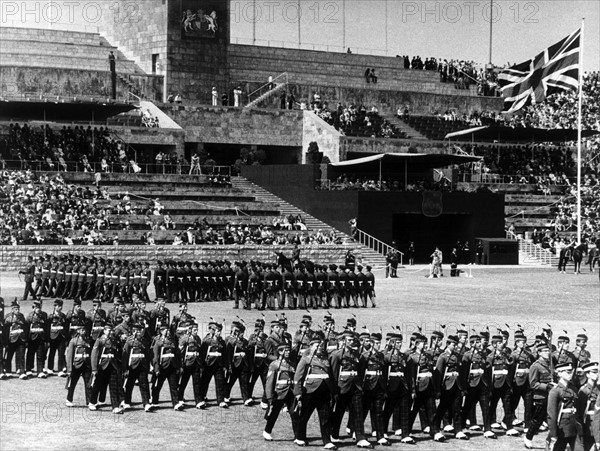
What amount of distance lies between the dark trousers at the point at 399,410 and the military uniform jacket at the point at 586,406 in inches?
119

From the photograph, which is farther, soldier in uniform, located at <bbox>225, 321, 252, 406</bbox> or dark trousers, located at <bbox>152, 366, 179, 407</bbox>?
soldier in uniform, located at <bbox>225, 321, 252, 406</bbox>

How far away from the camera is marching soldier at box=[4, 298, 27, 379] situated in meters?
21.3

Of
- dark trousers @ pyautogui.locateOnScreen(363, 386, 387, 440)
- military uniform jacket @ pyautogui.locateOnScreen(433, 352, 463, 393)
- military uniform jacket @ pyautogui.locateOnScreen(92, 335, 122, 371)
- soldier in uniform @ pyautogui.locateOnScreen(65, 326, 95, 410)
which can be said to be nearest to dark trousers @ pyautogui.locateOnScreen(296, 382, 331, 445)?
dark trousers @ pyautogui.locateOnScreen(363, 386, 387, 440)

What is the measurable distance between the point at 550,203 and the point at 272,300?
29.5 m

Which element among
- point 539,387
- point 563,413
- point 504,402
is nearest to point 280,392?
point 504,402

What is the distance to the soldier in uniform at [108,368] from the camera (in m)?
18.7

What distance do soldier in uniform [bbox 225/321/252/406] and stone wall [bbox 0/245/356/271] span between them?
22.4 meters

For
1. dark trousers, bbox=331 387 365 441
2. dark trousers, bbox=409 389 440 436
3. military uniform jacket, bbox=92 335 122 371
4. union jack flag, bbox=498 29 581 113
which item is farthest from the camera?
union jack flag, bbox=498 29 581 113

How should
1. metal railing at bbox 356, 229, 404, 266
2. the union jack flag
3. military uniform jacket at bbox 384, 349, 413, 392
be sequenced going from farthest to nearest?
1. the union jack flag
2. metal railing at bbox 356, 229, 404, 266
3. military uniform jacket at bbox 384, 349, 413, 392

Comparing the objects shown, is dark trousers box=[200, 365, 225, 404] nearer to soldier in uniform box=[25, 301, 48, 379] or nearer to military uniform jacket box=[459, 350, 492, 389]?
soldier in uniform box=[25, 301, 48, 379]

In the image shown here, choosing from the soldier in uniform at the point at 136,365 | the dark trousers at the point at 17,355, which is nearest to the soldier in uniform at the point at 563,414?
the soldier in uniform at the point at 136,365

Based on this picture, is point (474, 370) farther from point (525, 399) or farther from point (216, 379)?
point (216, 379)

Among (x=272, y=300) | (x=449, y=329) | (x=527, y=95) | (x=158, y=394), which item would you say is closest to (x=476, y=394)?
(x=158, y=394)

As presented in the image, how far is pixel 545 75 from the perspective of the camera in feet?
174
